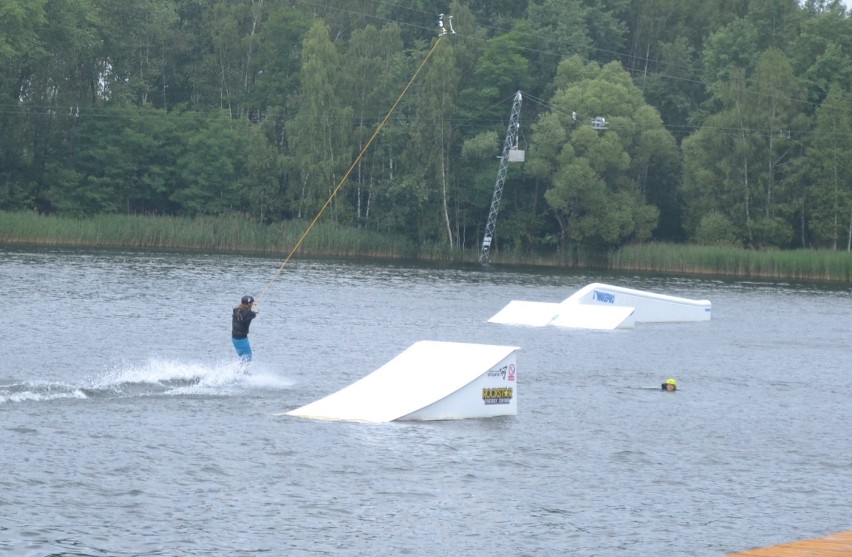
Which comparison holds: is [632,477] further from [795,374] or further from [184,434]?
[795,374]

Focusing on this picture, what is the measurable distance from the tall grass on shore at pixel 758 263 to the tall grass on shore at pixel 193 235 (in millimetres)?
18555

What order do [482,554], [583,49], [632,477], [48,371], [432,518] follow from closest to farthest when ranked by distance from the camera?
[482,554], [432,518], [632,477], [48,371], [583,49]

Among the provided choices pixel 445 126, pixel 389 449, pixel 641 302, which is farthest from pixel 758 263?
pixel 389 449

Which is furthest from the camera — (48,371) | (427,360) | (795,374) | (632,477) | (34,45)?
(34,45)

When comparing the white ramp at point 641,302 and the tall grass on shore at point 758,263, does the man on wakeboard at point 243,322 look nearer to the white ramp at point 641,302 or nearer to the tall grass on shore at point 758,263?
the white ramp at point 641,302

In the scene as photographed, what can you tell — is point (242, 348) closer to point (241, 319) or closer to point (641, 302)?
point (241, 319)

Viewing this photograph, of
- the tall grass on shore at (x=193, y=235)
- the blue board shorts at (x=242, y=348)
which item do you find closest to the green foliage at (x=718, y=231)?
the tall grass on shore at (x=193, y=235)

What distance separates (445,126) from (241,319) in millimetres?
63993

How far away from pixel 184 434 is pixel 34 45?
73.7 meters

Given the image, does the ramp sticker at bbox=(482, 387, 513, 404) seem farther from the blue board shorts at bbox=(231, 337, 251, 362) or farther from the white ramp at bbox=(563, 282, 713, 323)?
the white ramp at bbox=(563, 282, 713, 323)

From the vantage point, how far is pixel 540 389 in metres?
27.5

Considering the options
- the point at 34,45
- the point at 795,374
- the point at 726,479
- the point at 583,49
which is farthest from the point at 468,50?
the point at 726,479

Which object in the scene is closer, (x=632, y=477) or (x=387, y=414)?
(x=632, y=477)

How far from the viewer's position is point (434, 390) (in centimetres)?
2277
